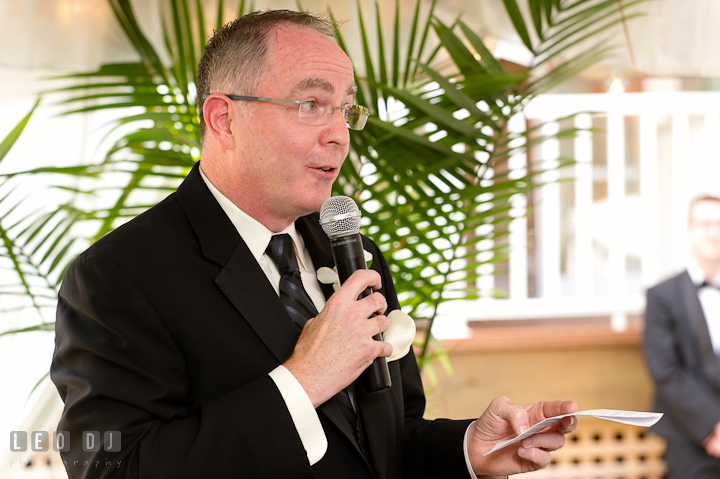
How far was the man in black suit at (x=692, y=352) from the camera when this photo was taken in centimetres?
328

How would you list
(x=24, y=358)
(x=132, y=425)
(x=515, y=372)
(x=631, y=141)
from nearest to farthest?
(x=132, y=425)
(x=24, y=358)
(x=515, y=372)
(x=631, y=141)

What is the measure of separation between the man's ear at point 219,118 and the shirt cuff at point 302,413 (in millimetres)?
476

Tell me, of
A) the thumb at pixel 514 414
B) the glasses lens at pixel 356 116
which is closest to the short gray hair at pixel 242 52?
the glasses lens at pixel 356 116

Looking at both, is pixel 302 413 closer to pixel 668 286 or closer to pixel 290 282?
pixel 290 282

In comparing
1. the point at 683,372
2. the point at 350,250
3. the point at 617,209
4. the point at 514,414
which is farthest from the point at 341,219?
the point at 617,209

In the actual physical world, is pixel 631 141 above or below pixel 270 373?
above

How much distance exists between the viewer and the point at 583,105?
4168 mm

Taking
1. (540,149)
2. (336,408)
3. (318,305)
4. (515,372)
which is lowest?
(515,372)

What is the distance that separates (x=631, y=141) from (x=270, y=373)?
4449mm

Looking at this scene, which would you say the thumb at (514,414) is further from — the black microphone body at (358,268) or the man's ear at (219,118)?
the man's ear at (219,118)

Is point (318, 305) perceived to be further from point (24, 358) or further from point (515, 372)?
point (515, 372)

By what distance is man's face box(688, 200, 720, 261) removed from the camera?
3549 mm

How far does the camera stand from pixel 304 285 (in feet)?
3.97

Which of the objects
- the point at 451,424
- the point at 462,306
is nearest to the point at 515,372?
the point at 462,306
